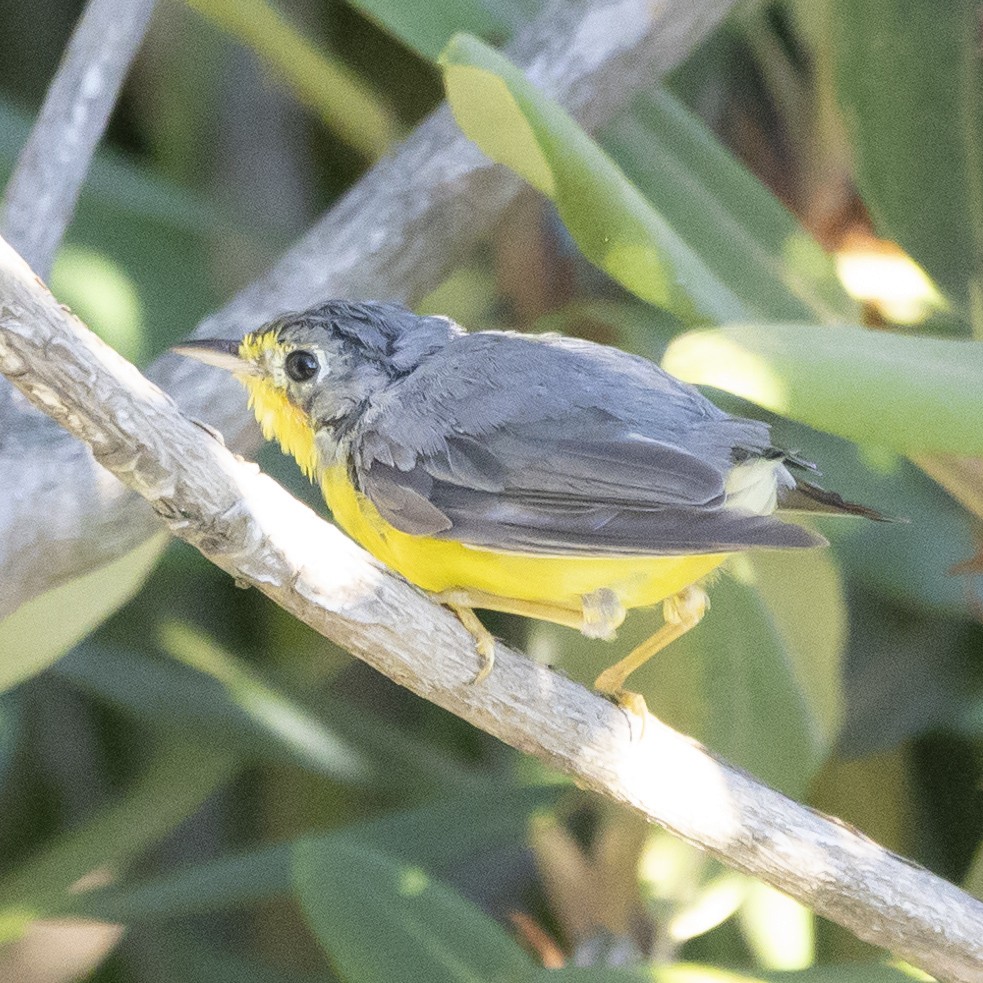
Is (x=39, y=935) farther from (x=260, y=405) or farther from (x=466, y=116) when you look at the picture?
(x=466, y=116)

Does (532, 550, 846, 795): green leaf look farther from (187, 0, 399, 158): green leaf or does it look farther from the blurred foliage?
(187, 0, 399, 158): green leaf

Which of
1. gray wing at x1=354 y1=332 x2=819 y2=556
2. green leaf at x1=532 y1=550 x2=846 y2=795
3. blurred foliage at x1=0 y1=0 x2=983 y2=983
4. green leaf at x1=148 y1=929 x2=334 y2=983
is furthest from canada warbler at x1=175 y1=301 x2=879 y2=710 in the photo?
green leaf at x1=148 y1=929 x2=334 y2=983

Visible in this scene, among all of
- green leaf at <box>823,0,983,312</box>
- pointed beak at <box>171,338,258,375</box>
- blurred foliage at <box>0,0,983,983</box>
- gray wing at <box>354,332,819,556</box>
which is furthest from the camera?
green leaf at <box>823,0,983,312</box>

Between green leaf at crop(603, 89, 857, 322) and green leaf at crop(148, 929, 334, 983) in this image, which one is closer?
green leaf at crop(603, 89, 857, 322)

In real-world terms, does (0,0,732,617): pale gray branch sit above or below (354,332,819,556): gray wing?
above

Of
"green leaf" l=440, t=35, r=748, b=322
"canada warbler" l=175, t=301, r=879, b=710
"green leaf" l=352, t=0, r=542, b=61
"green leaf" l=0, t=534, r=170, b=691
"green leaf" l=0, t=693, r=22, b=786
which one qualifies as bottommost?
"green leaf" l=0, t=693, r=22, b=786

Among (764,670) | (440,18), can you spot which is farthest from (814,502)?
(440,18)

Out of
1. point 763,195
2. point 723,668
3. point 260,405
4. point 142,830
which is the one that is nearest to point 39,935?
point 142,830

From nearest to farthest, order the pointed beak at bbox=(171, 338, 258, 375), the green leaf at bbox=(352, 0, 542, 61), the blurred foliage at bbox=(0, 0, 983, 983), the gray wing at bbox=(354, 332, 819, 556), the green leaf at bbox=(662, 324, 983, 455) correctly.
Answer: the green leaf at bbox=(662, 324, 983, 455)
the gray wing at bbox=(354, 332, 819, 556)
the blurred foliage at bbox=(0, 0, 983, 983)
the pointed beak at bbox=(171, 338, 258, 375)
the green leaf at bbox=(352, 0, 542, 61)
